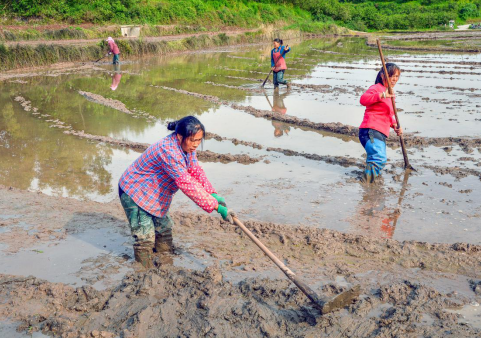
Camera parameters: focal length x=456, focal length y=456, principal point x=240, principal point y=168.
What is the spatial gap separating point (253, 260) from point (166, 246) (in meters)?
0.80

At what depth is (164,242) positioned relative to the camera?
4.10 meters

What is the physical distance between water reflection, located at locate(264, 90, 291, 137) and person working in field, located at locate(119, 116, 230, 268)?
16.4ft

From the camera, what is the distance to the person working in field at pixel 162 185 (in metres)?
3.37

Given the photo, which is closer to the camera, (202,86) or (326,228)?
(326,228)

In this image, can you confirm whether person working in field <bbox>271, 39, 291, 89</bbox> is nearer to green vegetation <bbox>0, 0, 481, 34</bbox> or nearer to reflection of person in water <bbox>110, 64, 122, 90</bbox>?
reflection of person in water <bbox>110, 64, 122, 90</bbox>

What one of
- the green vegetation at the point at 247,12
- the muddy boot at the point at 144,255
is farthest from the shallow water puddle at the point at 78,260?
the green vegetation at the point at 247,12

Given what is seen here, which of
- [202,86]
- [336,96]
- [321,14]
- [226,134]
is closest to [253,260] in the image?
[226,134]

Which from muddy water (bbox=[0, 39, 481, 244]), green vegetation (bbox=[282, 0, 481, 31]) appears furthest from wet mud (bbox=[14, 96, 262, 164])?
green vegetation (bbox=[282, 0, 481, 31])

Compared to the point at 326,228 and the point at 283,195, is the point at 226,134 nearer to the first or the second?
the point at 283,195

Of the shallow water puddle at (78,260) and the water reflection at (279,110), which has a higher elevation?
the shallow water puddle at (78,260)

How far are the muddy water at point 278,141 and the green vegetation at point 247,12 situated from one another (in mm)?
13792

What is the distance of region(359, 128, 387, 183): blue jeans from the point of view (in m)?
5.85

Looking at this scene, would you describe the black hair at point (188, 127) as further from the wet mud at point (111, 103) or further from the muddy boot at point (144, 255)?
the wet mud at point (111, 103)

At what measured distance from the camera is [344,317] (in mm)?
3178
